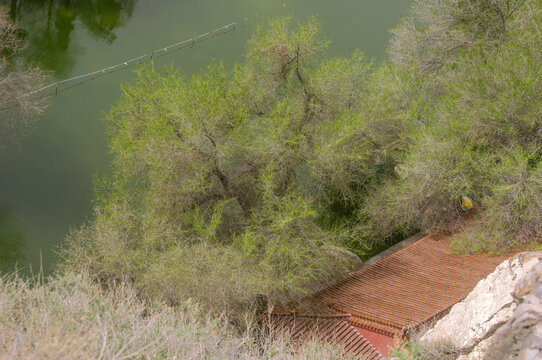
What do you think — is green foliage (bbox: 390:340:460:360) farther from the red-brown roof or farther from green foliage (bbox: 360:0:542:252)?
green foliage (bbox: 360:0:542:252)

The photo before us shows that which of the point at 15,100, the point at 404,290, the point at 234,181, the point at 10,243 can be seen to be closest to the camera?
the point at 404,290

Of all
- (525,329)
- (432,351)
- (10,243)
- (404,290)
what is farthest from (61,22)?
(525,329)

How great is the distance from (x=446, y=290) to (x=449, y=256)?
54.8 inches

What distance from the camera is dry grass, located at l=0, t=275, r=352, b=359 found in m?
7.80

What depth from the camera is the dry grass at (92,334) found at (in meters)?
7.80

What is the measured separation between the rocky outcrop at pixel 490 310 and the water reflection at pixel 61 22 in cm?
1814

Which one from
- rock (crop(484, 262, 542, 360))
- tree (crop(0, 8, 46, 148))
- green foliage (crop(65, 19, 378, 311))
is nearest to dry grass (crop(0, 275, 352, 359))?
green foliage (crop(65, 19, 378, 311))

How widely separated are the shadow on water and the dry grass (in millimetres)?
6976

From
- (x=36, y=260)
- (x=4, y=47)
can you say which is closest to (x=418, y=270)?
(x=36, y=260)

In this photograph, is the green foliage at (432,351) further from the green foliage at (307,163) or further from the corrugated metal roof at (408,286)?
the green foliage at (307,163)

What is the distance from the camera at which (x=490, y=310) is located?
954 centimetres

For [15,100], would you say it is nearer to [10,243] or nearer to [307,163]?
[10,243]

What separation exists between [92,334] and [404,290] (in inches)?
311

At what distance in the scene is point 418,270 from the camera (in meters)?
Result: 13.4
